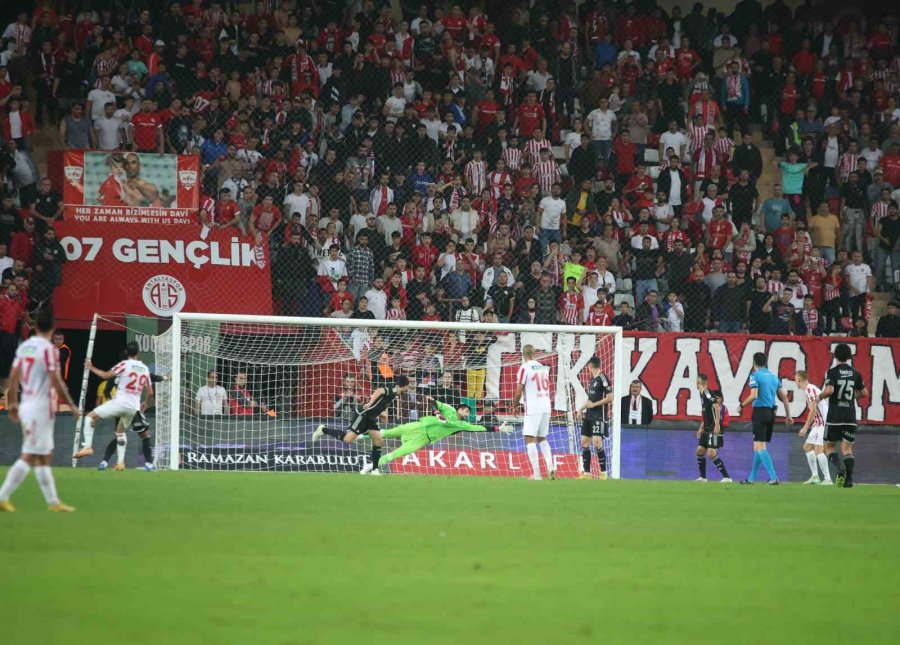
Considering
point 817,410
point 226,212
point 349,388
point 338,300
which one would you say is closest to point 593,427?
point 817,410

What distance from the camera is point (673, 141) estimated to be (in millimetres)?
26969

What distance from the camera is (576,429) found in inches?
899

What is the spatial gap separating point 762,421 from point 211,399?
350 inches

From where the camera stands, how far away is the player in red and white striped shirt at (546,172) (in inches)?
1008

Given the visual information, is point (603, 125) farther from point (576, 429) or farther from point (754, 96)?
point (576, 429)

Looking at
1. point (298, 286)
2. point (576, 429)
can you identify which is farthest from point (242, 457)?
point (576, 429)

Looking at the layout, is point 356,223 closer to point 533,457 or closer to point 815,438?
point 533,457

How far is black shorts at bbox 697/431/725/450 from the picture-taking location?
2120cm

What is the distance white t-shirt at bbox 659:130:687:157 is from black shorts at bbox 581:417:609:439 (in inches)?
297

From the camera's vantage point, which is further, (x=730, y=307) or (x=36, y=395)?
(x=730, y=307)

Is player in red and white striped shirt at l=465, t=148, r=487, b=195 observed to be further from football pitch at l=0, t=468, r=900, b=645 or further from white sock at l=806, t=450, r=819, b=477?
football pitch at l=0, t=468, r=900, b=645

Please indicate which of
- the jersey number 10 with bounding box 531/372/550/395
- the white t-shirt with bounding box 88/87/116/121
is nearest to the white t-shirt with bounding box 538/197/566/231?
the jersey number 10 with bounding box 531/372/550/395

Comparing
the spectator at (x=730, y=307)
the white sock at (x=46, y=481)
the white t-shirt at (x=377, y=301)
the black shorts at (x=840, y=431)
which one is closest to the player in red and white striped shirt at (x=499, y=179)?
the white t-shirt at (x=377, y=301)

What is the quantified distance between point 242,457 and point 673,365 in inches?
315
